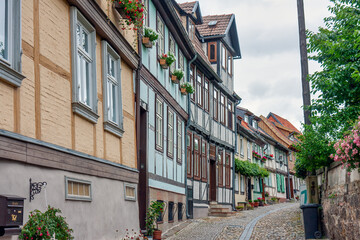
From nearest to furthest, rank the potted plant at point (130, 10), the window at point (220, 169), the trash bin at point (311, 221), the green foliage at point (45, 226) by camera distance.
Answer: the green foliage at point (45, 226) → the potted plant at point (130, 10) → the trash bin at point (311, 221) → the window at point (220, 169)

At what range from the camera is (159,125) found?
54.9 ft

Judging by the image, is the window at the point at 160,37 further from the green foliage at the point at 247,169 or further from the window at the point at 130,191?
the green foliage at the point at 247,169

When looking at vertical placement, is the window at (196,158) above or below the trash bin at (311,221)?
above

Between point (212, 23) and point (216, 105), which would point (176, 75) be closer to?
point (216, 105)

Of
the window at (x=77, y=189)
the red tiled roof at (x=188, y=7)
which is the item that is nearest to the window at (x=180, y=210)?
the red tiled roof at (x=188, y=7)

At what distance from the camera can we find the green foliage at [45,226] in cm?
637

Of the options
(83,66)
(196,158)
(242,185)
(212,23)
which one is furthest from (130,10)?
(242,185)

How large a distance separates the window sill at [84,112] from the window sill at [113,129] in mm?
599

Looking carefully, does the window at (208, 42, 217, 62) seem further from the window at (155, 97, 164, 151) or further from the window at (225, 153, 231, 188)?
the window at (155, 97, 164, 151)

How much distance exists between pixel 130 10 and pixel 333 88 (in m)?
7.56

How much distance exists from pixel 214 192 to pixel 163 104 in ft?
33.5

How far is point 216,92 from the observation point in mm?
27391

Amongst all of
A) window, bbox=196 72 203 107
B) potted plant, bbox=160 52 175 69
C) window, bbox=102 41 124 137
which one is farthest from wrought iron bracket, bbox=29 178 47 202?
window, bbox=196 72 203 107

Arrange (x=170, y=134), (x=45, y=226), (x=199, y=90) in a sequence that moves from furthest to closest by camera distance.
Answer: (x=199, y=90), (x=170, y=134), (x=45, y=226)
